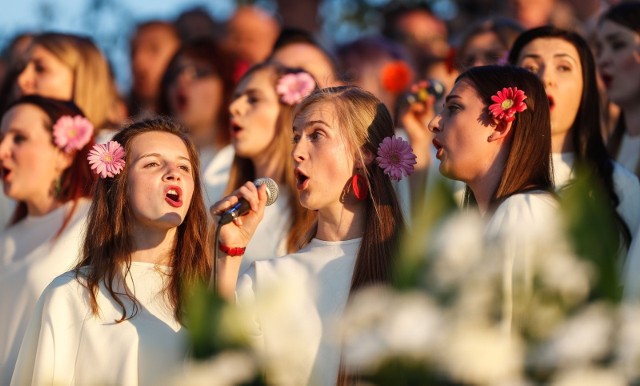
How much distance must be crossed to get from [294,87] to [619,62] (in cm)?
171

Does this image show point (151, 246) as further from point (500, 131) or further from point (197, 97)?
point (197, 97)

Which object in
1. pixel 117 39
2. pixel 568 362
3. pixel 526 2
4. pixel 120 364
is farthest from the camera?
pixel 117 39

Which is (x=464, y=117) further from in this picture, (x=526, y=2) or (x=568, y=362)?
(x=526, y=2)

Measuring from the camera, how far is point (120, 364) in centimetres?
366

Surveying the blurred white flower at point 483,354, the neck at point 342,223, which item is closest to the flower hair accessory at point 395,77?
the neck at point 342,223

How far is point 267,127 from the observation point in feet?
17.7

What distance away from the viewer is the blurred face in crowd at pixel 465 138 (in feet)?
12.8

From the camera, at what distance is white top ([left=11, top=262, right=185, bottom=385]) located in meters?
3.67

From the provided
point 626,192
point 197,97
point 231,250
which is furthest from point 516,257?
point 197,97

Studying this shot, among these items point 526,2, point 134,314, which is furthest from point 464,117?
point 526,2

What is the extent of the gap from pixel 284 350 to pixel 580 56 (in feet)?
12.6

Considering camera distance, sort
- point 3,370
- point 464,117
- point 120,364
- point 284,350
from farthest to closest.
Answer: point 3,370 < point 464,117 < point 120,364 < point 284,350

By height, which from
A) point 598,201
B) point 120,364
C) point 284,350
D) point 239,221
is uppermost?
point 598,201

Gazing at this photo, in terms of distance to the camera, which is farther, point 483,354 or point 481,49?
point 481,49
